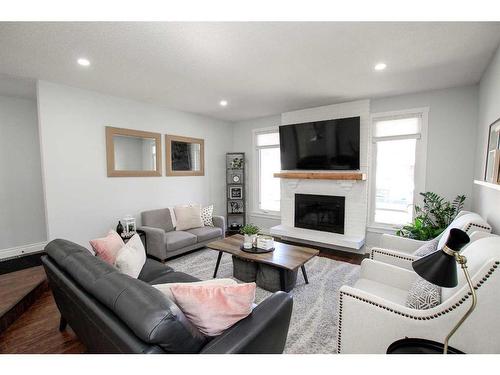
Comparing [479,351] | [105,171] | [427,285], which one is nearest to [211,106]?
[105,171]

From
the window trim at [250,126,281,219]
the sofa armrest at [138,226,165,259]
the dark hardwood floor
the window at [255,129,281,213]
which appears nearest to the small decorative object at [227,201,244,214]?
the window trim at [250,126,281,219]

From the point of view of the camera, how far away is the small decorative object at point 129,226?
11.4ft

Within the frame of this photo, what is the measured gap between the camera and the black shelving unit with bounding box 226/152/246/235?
5.31 metres

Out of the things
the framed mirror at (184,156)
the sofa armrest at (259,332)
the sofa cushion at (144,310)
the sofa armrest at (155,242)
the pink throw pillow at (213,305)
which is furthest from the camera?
the framed mirror at (184,156)

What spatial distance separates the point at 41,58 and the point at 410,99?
4.71m

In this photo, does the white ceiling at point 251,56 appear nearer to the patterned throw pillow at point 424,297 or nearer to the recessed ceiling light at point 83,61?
the recessed ceiling light at point 83,61

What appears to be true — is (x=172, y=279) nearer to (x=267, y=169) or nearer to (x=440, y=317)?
(x=440, y=317)

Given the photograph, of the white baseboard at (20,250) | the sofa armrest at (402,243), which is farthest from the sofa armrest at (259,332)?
the white baseboard at (20,250)

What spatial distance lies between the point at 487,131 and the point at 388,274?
201cm

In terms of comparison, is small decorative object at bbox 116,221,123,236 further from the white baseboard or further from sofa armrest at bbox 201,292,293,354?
sofa armrest at bbox 201,292,293,354

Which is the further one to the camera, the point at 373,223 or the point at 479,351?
the point at 373,223

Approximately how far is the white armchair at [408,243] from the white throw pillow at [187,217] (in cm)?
287
